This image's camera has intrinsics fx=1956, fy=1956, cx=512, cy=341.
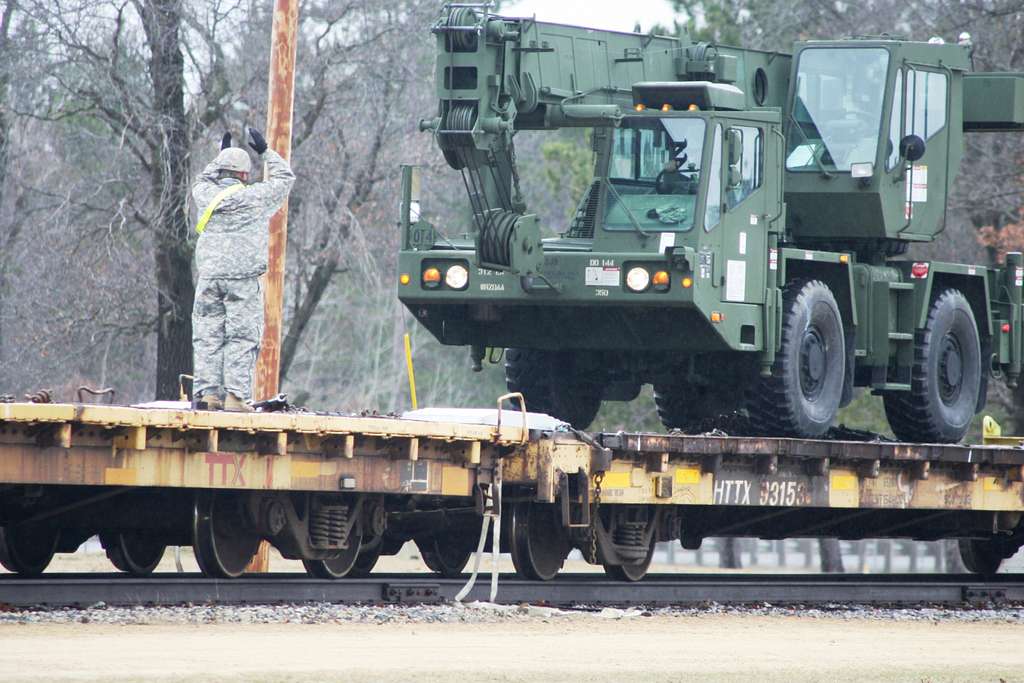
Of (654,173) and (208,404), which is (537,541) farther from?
(208,404)

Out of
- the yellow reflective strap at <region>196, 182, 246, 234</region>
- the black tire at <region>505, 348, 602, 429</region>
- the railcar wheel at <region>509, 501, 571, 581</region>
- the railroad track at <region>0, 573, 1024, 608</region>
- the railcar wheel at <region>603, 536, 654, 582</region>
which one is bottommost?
the railroad track at <region>0, 573, 1024, 608</region>

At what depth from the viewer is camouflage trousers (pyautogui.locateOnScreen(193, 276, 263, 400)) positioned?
12.8 m

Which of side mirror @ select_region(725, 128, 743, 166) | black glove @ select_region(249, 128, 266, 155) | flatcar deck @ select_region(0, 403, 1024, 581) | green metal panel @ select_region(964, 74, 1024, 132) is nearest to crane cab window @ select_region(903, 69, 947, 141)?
green metal panel @ select_region(964, 74, 1024, 132)

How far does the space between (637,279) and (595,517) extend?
1963 mm

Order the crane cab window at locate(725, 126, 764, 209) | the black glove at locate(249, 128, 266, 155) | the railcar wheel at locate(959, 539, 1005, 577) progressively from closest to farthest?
the black glove at locate(249, 128, 266, 155) → the crane cab window at locate(725, 126, 764, 209) → the railcar wheel at locate(959, 539, 1005, 577)

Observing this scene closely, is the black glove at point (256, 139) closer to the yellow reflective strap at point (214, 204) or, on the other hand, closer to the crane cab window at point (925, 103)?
the yellow reflective strap at point (214, 204)

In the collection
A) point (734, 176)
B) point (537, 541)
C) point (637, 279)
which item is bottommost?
point (537, 541)

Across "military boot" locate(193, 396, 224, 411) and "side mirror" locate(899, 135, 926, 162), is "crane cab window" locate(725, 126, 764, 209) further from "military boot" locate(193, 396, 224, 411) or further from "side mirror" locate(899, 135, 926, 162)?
"military boot" locate(193, 396, 224, 411)

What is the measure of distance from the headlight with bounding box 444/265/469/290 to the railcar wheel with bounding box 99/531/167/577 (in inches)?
122

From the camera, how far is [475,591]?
45.5ft

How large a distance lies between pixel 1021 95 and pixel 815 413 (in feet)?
13.2

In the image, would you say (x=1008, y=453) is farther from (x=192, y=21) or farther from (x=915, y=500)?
(x=192, y=21)

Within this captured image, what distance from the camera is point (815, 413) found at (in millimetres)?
16547

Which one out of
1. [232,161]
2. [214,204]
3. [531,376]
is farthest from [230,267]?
[531,376]
